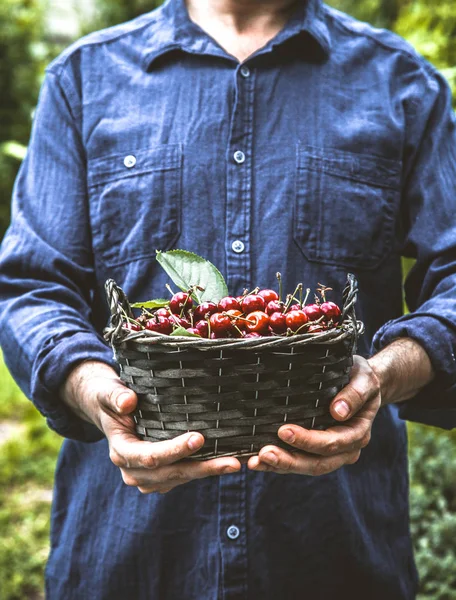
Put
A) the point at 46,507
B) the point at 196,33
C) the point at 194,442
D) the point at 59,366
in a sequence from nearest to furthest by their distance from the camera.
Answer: the point at 194,442 → the point at 59,366 → the point at 196,33 → the point at 46,507

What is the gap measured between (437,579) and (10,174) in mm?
5580

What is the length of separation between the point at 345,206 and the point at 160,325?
27.9 inches

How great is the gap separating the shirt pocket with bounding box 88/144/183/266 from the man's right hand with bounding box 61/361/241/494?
16.0 inches

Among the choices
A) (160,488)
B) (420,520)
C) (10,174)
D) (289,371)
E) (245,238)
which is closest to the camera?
(289,371)

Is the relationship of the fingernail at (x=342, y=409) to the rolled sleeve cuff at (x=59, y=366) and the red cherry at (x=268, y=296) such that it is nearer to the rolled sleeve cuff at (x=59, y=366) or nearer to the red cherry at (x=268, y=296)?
the red cherry at (x=268, y=296)

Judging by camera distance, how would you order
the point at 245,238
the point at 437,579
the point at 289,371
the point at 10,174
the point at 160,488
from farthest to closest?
1. the point at 10,174
2. the point at 437,579
3. the point at 245,238
4. the point at 160,488
5. the point at 289,371

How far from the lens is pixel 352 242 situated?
75.4 inches

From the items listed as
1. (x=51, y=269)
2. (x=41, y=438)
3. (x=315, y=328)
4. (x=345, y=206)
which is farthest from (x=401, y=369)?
(x=41, y=438)

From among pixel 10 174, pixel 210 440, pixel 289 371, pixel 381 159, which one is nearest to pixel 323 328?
pixel 289 371

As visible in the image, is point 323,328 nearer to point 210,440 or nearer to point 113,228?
point 210,440

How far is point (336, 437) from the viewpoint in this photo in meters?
1.46

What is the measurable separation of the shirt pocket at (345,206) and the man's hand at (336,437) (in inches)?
16.5

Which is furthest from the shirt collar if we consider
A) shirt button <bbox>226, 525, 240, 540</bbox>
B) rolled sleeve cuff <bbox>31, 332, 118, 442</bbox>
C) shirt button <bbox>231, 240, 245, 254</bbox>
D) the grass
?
the grass

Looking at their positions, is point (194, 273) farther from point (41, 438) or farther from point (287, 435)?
point (41, 438)
